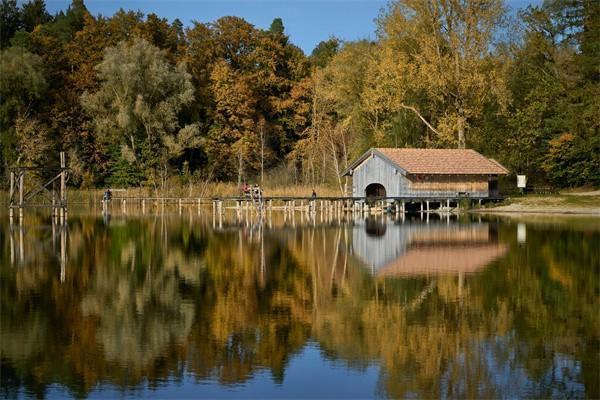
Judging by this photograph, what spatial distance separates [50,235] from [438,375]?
26.7 meters

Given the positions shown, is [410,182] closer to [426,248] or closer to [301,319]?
[426,248]

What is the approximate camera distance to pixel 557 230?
3728 cm

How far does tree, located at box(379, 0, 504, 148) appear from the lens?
178ft

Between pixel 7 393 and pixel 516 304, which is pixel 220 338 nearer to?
pixel 7 393

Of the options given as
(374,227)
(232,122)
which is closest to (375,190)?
(374,227)

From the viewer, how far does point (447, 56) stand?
55469 mm

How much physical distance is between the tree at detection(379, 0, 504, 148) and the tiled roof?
2.77 metres

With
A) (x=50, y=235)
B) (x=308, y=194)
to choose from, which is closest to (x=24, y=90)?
(x=308, y=194)

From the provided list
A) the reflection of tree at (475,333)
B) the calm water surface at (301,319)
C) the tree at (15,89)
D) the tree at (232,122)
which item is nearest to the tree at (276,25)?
the tree at (232,122)

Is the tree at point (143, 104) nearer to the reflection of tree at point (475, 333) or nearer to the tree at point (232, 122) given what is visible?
the tree at point (232, 122)

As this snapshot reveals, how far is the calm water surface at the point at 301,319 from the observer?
1221cm

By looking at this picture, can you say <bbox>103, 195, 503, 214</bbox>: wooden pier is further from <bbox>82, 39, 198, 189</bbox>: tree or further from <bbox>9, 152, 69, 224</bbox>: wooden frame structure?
<bbox>82, 39, 198, 189</bbox>: tree

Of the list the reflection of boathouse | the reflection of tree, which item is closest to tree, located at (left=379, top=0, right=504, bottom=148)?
the reflection of boathouse

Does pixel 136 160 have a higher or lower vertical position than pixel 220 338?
higher
